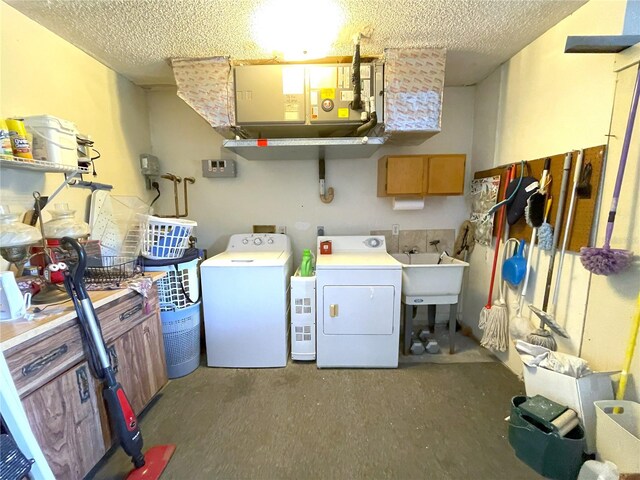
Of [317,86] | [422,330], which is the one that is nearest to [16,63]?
[317,86]

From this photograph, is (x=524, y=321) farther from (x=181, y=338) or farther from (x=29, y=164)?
(x=29, y=164)

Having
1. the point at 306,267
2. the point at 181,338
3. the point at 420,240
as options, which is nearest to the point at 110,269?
the point at 181,338

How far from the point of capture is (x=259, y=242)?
2.67 metres

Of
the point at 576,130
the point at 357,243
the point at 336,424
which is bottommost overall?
the point at 336,424

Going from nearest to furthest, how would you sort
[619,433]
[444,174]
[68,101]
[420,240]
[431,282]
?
[619,433]
[68,101]
[431,282]
[444,174]
[420,240]

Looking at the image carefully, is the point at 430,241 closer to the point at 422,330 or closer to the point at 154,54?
the point at 422,330

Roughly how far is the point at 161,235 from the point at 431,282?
6.96 ft

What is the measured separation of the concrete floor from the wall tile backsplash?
1128mm

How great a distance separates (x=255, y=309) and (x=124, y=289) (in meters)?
0.91

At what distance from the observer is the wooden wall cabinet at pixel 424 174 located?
7.93ft

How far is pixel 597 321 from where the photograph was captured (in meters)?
1.47

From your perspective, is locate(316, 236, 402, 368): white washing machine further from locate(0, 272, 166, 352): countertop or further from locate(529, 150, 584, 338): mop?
locate(0, 272, 166, 352): countertop

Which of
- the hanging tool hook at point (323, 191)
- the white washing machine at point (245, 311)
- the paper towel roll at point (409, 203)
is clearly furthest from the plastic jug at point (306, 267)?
the paper towel roll at point (409, 203)

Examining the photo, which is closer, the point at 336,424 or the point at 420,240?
the point at 336,424
